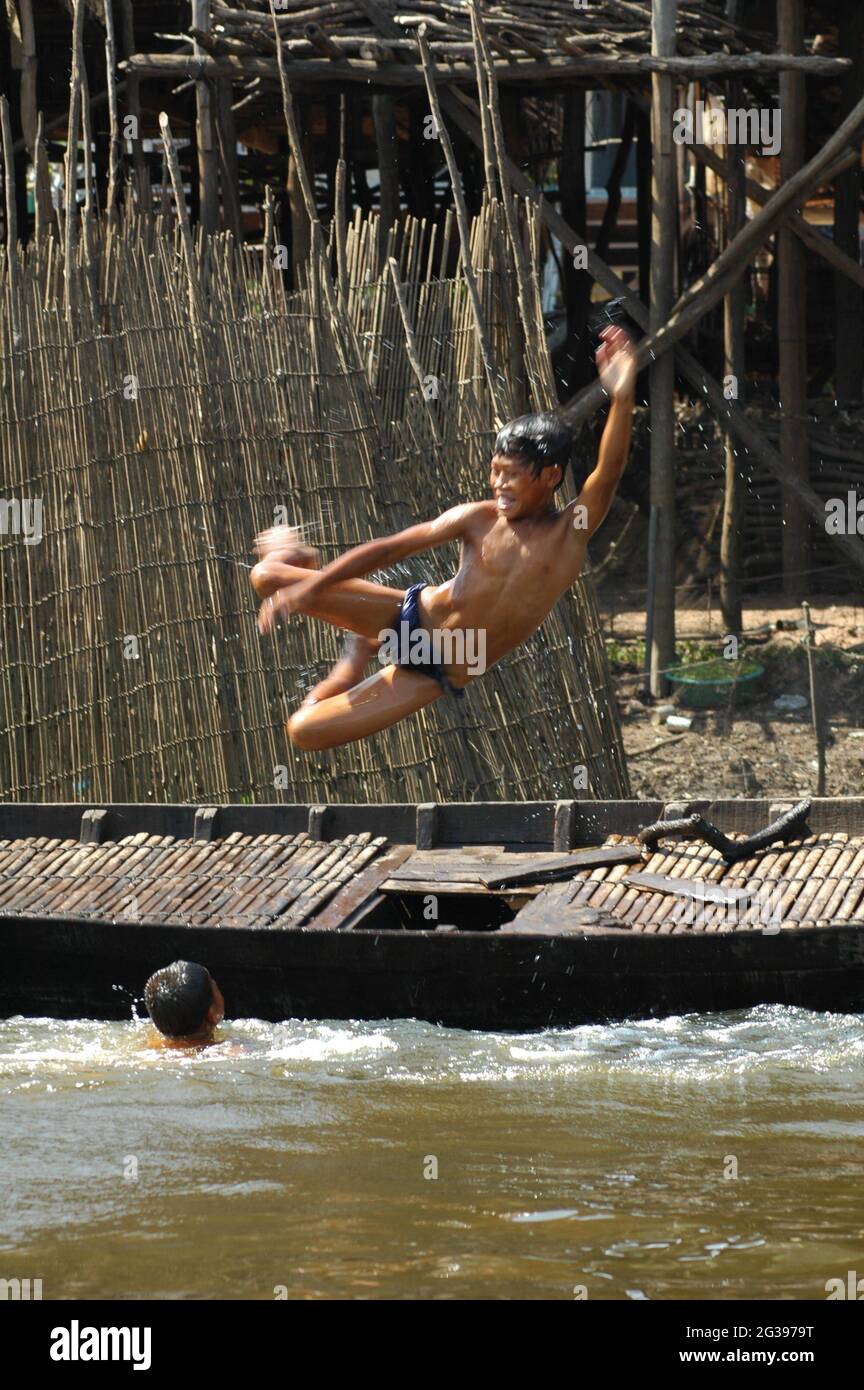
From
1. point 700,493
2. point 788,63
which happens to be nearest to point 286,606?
point 788,63

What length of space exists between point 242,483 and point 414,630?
7.55 feet

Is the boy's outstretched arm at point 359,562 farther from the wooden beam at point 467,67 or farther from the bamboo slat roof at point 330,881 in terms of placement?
the wooden beam at point 467,67

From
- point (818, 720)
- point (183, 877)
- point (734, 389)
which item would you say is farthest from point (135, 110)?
point (818, 720)

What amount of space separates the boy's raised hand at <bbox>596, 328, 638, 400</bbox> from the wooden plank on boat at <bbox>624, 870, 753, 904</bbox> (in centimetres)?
232

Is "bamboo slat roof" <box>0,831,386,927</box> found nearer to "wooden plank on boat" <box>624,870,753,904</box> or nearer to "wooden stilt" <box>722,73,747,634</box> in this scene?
"wooden plank on boat" <box>624,870,753,904</box>

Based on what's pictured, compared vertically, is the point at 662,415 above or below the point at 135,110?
below

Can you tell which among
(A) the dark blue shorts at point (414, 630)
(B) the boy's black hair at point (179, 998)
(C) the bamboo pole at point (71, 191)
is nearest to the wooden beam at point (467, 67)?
(C) the bamboo pole at point (71, 191)

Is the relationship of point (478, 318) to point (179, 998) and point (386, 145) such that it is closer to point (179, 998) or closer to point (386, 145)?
point (386, 145)

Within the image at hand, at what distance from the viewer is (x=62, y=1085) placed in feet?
23.6

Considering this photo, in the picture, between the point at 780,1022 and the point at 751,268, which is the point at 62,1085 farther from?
the point at 751,268

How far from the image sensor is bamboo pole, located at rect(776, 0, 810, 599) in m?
11.8

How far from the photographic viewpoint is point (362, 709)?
7.21m

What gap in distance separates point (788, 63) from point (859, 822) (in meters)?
5.25

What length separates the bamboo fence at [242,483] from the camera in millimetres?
9383
